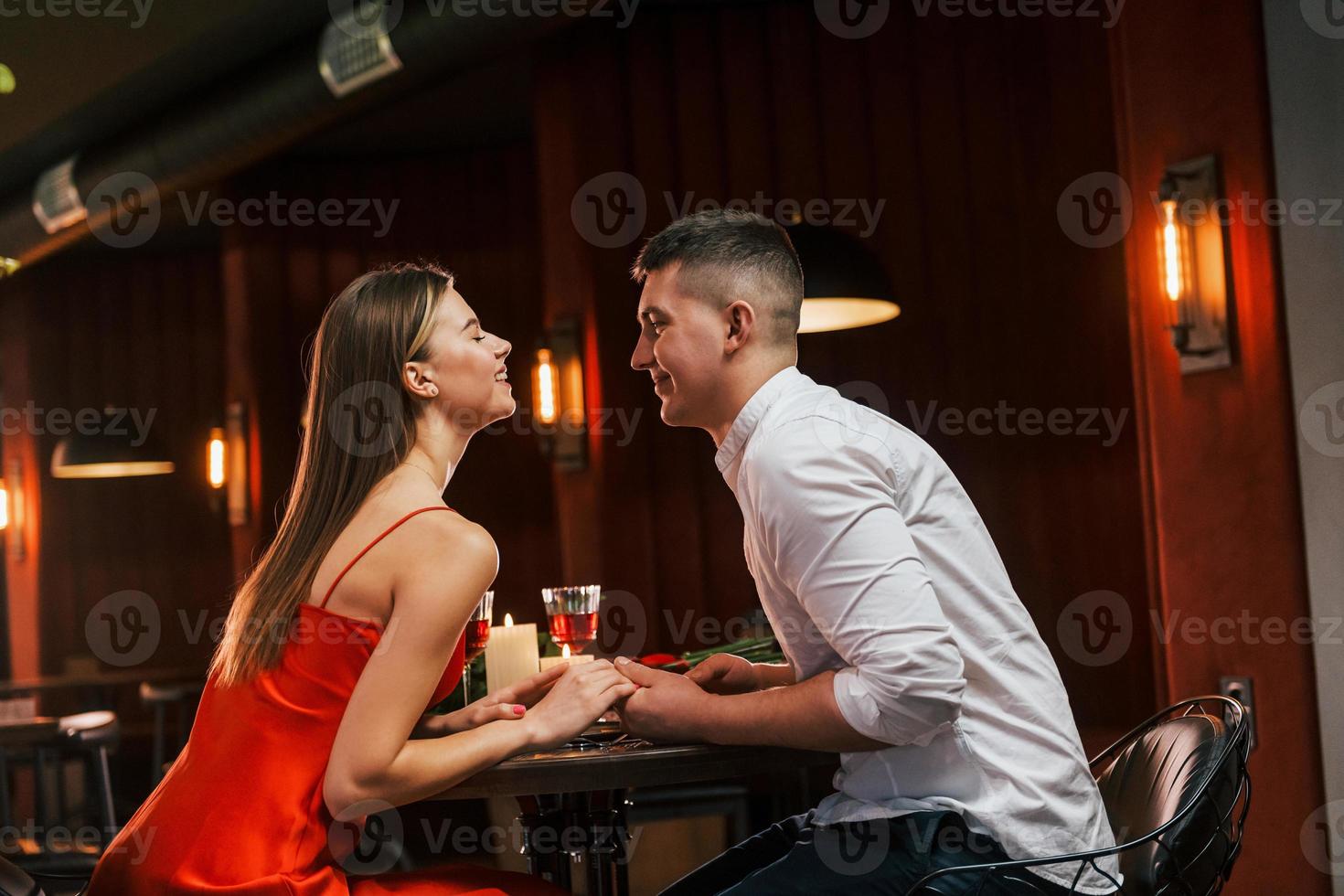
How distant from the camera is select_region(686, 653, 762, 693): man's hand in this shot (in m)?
1.83

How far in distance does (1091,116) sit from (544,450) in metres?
3.08

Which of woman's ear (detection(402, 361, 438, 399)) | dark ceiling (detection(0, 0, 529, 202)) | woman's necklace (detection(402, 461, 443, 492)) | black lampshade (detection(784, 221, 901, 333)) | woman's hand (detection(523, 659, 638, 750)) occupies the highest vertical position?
dark ceiling (detection(0, 0, 529, 202))

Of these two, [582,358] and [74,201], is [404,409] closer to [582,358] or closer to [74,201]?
[582,358]

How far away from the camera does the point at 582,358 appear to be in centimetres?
601

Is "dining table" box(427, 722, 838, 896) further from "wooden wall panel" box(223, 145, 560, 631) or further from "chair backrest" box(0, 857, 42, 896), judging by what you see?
"wooden wall panel" box(223, 145, 560, 631)

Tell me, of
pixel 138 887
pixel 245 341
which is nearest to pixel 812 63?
pixel 245 341

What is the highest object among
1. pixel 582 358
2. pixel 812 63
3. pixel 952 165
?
pixel 812 63

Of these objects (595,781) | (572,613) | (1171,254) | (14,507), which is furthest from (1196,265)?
(14,507)

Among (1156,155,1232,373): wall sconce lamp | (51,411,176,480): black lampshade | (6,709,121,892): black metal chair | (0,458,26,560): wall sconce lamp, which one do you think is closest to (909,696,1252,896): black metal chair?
(6,709,121,892): black metal chair

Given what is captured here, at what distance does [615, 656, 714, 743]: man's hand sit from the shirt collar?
296 millimetres

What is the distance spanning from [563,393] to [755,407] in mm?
4465

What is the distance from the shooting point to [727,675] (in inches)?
72.5

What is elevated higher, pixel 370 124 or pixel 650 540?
pixel 370 124

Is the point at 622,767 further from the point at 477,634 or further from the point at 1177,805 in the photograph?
the point at 1177,805
